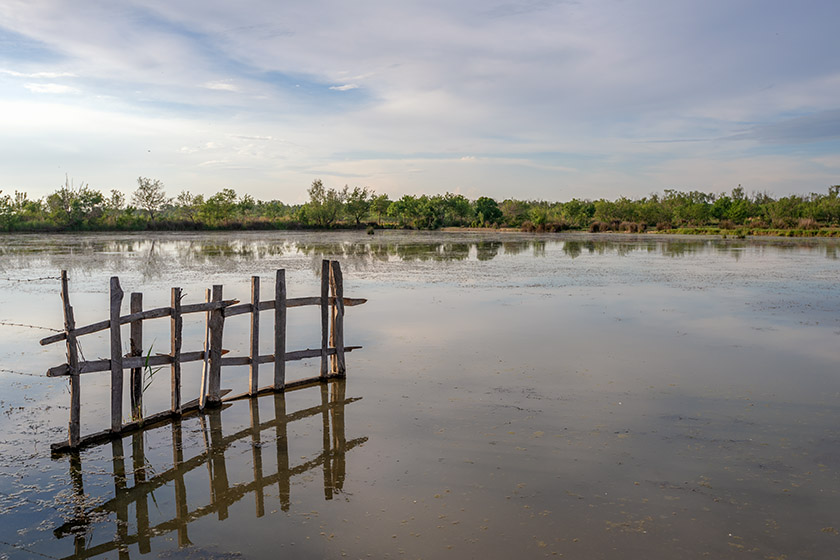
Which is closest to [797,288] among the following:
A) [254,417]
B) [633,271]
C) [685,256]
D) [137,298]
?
[633,271]

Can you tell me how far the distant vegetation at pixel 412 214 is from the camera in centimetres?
7825

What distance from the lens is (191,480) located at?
21.9 ft

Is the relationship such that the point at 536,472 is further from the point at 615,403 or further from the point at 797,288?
the point at 797,288

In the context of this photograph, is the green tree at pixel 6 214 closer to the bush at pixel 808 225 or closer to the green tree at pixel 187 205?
the green tree at pixel 187 205

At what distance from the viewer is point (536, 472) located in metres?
6.91

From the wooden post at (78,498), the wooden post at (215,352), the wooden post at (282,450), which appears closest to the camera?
the wooden post at (78,498)

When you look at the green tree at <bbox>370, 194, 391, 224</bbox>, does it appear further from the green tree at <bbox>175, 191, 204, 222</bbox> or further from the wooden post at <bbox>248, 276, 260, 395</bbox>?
the wooden post at <bbox>248, 276, 260, 395</bbox>

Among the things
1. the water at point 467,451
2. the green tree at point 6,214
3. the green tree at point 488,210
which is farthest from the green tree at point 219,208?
the water at point 467,451

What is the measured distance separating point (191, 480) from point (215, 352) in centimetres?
237

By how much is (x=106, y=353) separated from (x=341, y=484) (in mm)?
7648

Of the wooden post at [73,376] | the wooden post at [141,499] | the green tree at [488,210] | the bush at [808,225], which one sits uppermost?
the green tree at [488,210]

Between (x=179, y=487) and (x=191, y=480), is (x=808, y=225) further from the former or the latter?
(x=179, y=487)

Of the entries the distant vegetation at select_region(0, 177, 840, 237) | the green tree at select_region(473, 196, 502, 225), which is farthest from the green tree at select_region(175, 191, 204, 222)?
the green tree at select_region(473, 196, 502, 225)

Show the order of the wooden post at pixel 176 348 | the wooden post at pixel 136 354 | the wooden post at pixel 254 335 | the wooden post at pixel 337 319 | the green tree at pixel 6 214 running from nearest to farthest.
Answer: the wooden post at pixel 136 354
the wooden post at pixel 176 348
the wooden post at pixel 254 335
the wooden post at pixel 337 319
the green tree at pixel 6 214
